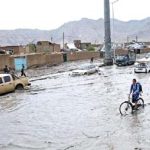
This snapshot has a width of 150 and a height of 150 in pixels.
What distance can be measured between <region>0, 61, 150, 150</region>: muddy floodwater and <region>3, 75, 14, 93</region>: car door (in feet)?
1.66

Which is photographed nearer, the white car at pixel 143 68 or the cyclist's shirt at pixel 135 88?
the cyclist's shirt at pixel 135 88

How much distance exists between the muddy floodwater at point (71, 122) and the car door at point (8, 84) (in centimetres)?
51

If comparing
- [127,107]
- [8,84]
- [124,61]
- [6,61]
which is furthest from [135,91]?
[124,61]

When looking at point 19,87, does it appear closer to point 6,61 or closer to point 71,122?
point 71,122

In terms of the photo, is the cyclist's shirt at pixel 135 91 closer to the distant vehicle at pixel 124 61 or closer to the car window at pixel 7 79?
the car window at pixel 7 79

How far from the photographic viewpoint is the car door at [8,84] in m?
33.3

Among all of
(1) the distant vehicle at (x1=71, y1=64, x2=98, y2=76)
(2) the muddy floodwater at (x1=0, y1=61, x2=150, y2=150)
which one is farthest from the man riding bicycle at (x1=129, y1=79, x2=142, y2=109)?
(1) the distant vehicle at (x1=71, y1=64, x2=98, y2=76)

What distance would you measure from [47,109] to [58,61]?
166 ft

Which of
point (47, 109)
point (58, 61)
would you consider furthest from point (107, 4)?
point (47, 109)

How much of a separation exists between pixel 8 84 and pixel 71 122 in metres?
13.0

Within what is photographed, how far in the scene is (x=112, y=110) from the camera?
2491cm

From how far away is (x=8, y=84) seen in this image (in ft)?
110

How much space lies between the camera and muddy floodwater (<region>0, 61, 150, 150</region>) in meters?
17.4

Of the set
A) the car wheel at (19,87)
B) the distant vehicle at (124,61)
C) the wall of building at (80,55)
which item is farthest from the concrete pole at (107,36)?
the car wheel at (19,87)
